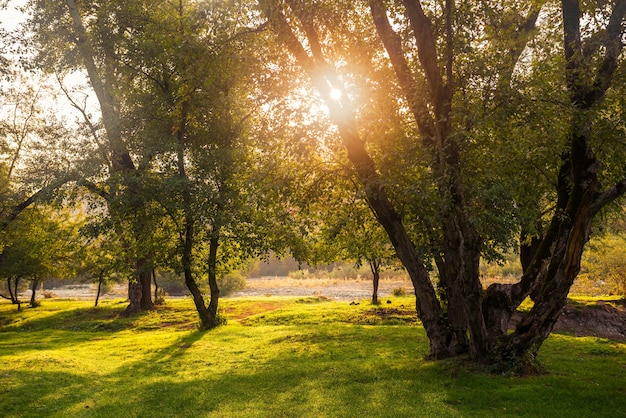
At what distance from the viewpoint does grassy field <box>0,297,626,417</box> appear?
12.6m

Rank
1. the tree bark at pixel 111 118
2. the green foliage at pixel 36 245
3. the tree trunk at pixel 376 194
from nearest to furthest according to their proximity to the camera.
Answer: the tree trunk at pixel 376 194 → the tree bark at pixel 111 118 → the green foliage at pixel 36 245

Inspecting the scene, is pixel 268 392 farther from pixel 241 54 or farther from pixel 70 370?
pixel 241 54

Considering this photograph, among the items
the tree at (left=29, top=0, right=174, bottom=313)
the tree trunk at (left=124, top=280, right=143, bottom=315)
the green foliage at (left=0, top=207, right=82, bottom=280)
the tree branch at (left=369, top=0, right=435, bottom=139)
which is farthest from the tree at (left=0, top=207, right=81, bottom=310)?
the tree branch at (left=369, top=0, right=435, bottom=139)

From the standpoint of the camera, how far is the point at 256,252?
29.5 meters

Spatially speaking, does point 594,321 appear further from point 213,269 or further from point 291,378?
point 213,269

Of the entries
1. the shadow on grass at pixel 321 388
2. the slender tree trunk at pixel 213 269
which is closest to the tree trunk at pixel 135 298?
the slender tree trunk at pixel 213 269

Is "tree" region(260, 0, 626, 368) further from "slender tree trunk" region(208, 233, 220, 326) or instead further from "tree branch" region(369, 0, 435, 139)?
"slender tree trunk" region(208, 233, 220, 326)

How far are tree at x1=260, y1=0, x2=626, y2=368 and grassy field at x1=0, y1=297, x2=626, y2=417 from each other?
2.07m

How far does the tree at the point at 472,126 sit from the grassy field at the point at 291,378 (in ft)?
6.80

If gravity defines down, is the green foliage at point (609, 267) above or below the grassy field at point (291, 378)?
above

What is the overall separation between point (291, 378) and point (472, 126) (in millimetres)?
10576

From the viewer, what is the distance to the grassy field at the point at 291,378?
1263cm

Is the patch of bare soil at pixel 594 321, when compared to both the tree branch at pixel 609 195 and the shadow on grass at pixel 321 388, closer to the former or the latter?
the shadow on grass at pixel 321 388

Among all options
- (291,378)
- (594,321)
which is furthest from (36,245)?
(594,321)
